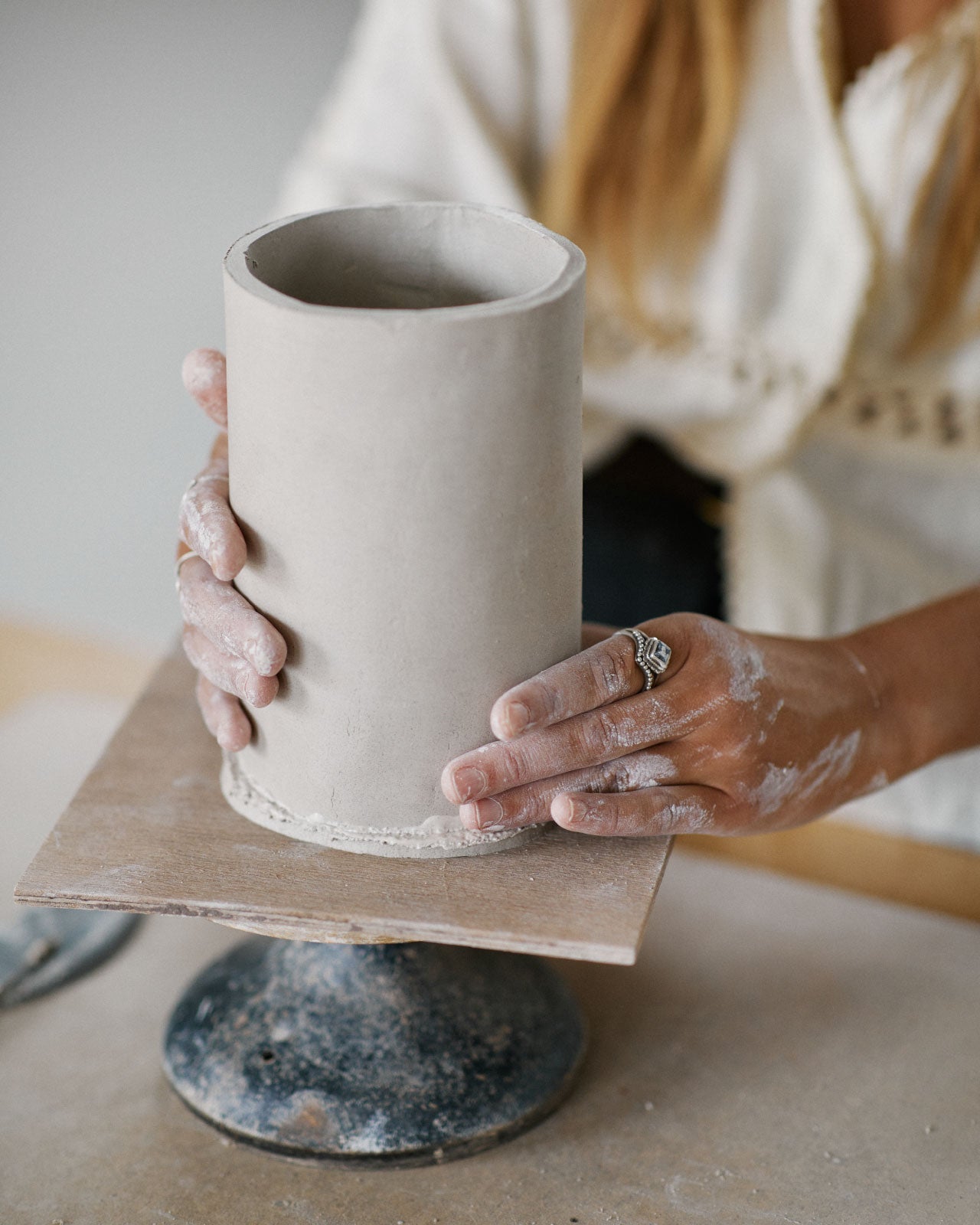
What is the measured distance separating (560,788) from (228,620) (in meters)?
0.18

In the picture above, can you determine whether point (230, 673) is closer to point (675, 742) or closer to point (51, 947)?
point (675, 742)

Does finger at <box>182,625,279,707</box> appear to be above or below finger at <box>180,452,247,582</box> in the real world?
below

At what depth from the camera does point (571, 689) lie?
21.6 inches

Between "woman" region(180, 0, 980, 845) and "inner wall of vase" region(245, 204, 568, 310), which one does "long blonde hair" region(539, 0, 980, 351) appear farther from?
"inner wall of vase" region(245, 204, 568, 310)

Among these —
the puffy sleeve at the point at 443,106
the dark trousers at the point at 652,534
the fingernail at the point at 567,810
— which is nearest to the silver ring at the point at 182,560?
the fingernail at the point at 567,810

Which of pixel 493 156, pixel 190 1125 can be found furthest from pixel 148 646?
pixel 190 1125

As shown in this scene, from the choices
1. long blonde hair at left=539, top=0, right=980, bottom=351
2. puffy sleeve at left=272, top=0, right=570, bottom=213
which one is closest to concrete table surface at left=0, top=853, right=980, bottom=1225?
long blonde hair at left=539, top=0, right=980, bottom=351

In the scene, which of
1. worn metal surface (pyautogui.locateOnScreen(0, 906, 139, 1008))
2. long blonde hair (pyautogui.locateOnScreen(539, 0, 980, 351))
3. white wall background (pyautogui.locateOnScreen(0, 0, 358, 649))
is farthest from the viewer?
white wall background (pyautogui.locateOnScreen(0, 0, 358, 649))

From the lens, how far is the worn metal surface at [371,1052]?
2.08ft

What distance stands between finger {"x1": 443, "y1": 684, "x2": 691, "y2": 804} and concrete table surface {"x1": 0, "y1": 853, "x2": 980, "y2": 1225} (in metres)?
0.24

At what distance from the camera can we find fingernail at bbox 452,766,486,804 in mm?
541

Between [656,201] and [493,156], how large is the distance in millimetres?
140

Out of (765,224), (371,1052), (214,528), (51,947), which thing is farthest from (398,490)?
(765,224)

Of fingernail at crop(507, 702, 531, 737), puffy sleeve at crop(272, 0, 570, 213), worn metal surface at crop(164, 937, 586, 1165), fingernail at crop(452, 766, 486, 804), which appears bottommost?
worn metal surface at crop(164, 937, 586, 1165)
